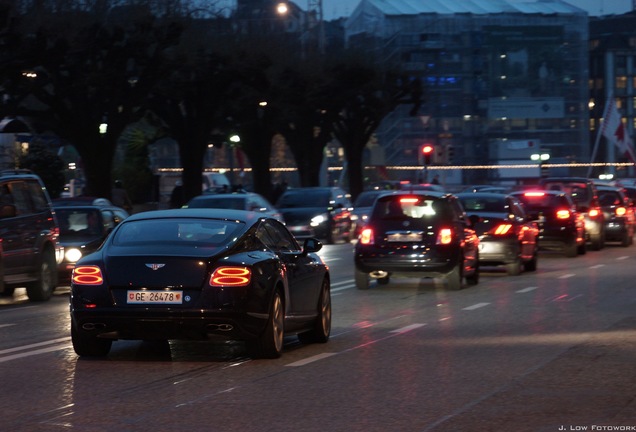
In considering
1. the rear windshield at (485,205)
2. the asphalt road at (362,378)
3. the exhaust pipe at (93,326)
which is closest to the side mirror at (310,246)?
the asphalt road at (362,378)

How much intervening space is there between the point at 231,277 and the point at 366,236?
1072cm

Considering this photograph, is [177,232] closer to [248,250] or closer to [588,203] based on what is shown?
[248,250]

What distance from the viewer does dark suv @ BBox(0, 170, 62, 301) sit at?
20016mm

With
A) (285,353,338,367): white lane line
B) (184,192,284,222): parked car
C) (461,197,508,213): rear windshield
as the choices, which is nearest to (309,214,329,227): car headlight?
(184,192,284,222): parked car

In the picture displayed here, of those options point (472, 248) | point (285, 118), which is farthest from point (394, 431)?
point (285, 118)

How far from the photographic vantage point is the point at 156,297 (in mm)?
11898

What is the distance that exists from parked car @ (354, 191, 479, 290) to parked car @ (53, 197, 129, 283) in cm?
443

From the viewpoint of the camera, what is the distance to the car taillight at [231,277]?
11.9 metres

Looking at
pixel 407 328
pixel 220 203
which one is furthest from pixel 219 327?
pixel 220 203

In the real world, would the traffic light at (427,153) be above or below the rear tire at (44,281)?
above

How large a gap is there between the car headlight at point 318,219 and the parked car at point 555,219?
9.07m

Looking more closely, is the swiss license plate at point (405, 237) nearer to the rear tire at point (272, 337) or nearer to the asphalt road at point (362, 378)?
the asphalt road at point (362, 378)

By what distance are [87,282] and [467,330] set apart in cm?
499

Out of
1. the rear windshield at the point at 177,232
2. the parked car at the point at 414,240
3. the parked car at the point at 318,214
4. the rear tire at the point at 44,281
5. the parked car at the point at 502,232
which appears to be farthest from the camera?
the parked car at the point at 318,214
